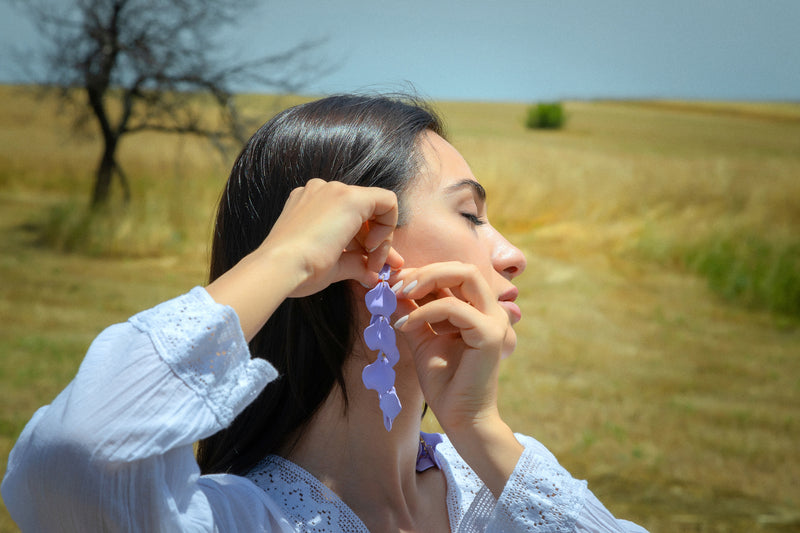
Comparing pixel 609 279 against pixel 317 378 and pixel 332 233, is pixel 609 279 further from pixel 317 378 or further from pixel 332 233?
pixel 332 233

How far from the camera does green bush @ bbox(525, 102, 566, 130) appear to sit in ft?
66.9

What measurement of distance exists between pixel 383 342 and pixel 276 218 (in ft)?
1.49

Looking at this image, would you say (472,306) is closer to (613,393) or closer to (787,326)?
(613,393)

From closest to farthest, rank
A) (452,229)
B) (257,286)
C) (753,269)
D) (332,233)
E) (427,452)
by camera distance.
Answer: (257,286)
(332,233)
(452,229)
(427,452)
(753,269)

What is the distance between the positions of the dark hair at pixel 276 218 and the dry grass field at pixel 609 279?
0.66 m

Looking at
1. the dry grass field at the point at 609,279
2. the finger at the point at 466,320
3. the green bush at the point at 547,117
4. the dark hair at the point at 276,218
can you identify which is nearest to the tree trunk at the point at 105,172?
the dry grass field at the point at 609,279

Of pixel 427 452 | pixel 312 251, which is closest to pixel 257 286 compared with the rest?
pixel 312 251

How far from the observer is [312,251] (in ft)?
4.06

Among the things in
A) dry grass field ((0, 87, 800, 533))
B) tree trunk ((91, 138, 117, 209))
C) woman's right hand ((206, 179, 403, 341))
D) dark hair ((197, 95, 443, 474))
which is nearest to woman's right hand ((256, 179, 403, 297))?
woman's right hand ((206, 179, 403, 341))

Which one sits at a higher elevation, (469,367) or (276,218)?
(276,218)

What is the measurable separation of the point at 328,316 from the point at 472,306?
398mm

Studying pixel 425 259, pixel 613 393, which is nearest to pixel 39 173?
pixel 613 393

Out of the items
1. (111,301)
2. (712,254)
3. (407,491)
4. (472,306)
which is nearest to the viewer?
(472,306)

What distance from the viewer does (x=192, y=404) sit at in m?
1.07
